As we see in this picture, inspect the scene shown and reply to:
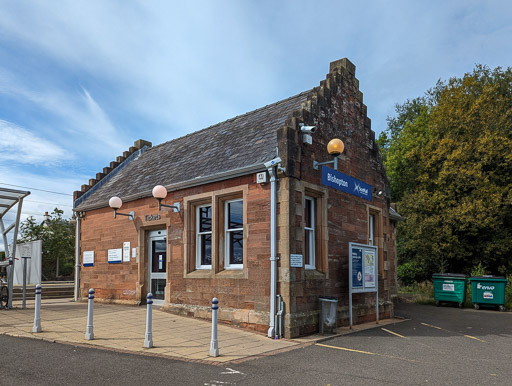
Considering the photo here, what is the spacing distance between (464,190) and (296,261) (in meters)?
17.4

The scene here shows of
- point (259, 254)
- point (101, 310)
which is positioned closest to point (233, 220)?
point (259, 254)

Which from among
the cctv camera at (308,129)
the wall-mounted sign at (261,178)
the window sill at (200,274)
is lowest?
the window sill at (200,274)

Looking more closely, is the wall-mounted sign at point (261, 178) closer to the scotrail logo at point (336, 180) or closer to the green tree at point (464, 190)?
the scotrail logo at point (336, 180)

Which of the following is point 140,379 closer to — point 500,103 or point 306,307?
point 306,307

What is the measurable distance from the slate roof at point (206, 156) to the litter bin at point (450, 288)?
939 cm

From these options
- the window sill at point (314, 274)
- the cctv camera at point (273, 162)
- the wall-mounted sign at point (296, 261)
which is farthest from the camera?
the window sill at point (314, 274)

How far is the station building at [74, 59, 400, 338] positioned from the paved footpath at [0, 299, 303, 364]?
2.20 feet

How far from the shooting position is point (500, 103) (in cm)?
2655

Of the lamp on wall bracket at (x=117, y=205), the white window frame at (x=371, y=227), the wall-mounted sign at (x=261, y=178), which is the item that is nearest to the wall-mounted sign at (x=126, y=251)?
the lamp on wall bracket at (x=117, y=205)

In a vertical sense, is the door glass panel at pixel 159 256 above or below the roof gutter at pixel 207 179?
below

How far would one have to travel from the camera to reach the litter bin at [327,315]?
9938 mm

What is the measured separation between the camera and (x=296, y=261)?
956 centimetres

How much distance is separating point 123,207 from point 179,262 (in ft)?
11.7

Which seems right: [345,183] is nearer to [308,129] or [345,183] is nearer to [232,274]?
[308,129]
